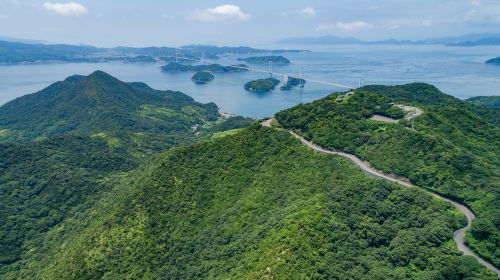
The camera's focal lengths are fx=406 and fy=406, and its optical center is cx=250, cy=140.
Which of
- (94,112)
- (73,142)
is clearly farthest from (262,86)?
(73,142)

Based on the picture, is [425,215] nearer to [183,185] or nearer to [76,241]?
[183,185]

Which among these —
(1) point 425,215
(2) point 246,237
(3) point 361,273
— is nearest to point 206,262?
(2) point 246,237

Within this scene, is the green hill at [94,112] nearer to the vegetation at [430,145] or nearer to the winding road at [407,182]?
the winding road at [407,182]

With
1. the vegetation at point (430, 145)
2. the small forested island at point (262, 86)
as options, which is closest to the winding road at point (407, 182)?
the vegetation at point (430, 145)

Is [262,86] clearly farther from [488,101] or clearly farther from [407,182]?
[407,182]

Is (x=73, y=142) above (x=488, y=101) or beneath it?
beneath

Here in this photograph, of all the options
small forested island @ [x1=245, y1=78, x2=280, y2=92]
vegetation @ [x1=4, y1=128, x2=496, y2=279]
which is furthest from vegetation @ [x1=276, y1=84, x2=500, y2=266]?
small forested island @ [x1=245, y1=78, x2=280, y2=92]
